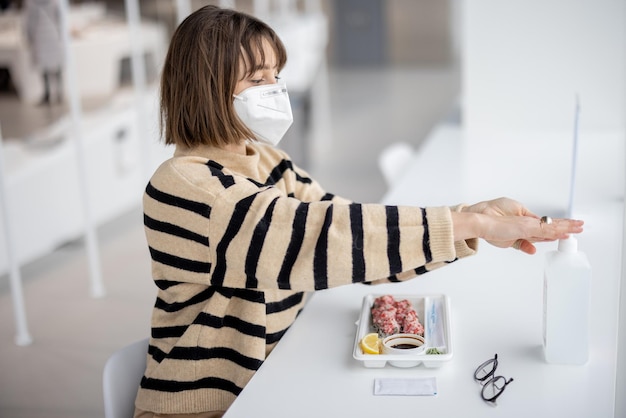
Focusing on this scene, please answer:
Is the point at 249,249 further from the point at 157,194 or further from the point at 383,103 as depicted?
the point at 383,103

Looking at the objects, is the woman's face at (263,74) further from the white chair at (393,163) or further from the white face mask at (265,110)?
the white chair at (393,163)

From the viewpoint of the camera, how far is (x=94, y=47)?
13.2 ft

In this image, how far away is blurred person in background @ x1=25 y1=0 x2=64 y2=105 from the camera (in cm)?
322

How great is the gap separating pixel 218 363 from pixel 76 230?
9.49 ft

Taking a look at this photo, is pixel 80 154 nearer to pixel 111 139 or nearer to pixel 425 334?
pixel 111 139

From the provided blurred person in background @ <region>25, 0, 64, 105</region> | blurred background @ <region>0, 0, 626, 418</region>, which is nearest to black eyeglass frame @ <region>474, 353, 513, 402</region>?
blurred background @ <region>0, 0, 626, 418</region>

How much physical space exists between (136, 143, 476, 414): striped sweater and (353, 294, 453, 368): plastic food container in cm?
7

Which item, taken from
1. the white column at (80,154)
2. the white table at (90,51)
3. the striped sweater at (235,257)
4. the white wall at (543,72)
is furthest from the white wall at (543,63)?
the striped sweater at (235,257)

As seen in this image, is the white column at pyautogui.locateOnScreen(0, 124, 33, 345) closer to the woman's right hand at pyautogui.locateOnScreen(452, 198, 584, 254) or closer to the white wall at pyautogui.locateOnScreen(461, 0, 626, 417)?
the white wall at pyautogui.locateOnScreen(461, 0, 626, 417)

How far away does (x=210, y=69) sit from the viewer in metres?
1.29

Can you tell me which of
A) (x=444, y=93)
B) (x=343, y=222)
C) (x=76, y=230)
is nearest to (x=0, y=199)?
(x=76, y=230)

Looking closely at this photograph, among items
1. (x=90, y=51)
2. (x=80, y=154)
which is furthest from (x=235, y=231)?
(x=90, y=51)

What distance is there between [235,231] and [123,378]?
1.39 feet

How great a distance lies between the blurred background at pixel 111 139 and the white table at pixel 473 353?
539mm
